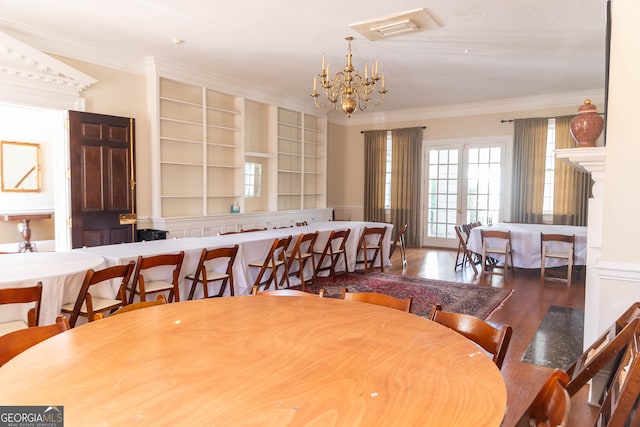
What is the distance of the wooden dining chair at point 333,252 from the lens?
5.66m

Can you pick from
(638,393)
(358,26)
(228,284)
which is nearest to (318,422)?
(638,393)

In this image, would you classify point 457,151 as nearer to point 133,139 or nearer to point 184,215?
point 184,215

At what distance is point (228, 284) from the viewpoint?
4.67 m

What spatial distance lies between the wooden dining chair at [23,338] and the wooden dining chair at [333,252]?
4.00 m

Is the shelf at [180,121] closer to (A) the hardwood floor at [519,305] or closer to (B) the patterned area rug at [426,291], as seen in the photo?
(B) the patterned area rug at [426,291]

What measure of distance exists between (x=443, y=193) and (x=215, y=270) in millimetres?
6384

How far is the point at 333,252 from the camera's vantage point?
5.87 m

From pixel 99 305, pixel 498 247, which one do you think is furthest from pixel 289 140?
pixel 99 305

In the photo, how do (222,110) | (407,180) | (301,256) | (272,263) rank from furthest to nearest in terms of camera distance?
(407,180) → (222,110) → (301,256) → (272,263)

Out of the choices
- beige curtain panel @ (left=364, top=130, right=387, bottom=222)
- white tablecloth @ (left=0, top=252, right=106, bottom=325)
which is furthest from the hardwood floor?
white tablecloth @ (left=0, top=252, right=106, bottom=325)

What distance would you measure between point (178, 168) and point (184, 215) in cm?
75

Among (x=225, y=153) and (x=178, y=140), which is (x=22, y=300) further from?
(x=225, y=153)

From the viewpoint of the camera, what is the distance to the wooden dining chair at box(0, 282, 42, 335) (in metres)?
2.30

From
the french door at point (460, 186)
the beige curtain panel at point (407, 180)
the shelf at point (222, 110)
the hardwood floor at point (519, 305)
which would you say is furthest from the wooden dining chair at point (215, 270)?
the french door at point (460, 186)
